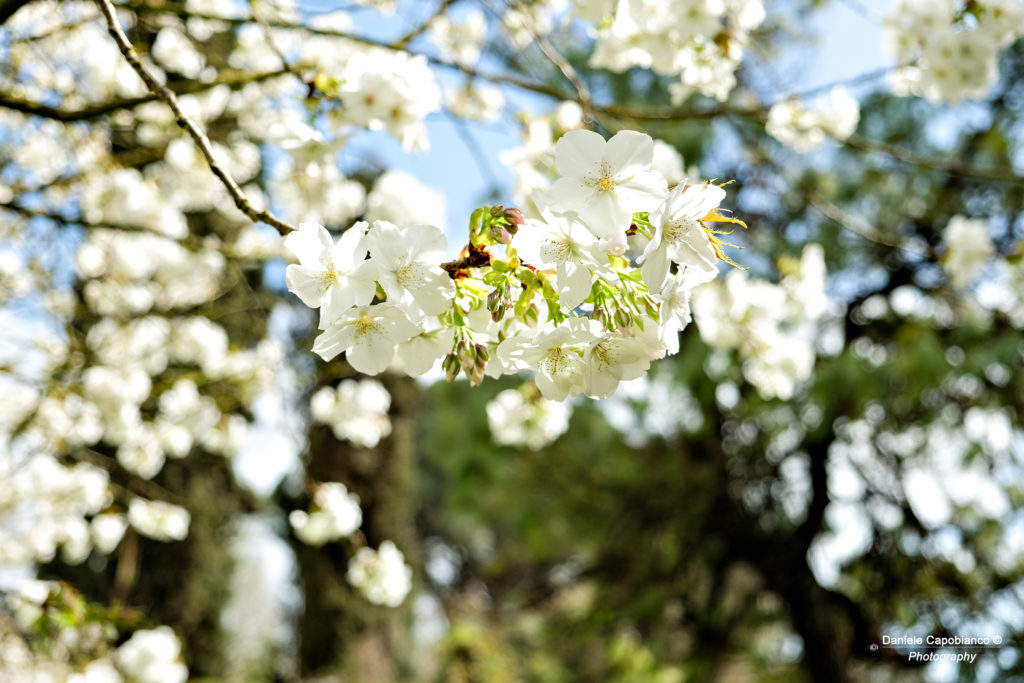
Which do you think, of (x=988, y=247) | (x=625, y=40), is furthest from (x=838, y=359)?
(x=625, y=40)

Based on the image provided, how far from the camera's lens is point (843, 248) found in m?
5.33

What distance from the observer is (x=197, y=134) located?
821 mm

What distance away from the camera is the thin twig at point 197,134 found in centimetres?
79

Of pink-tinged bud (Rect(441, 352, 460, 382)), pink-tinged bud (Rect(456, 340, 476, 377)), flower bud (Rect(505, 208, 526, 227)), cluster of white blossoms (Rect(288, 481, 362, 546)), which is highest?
flower bud (Rect(505, 208, 526, 227))

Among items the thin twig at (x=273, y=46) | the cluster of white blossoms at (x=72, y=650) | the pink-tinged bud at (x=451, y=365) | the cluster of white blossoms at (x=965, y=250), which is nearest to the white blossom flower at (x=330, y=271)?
the pink-tinged bud at (x=451, y=365)

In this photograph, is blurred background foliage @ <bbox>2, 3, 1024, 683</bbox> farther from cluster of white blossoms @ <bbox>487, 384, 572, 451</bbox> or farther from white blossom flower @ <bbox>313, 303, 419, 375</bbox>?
white blossom flower @ <bbox>313, 303, 419, 375</bbox>

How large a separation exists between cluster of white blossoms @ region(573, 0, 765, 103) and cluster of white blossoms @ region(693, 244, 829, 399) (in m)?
0.62

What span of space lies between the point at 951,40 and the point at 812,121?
45cm

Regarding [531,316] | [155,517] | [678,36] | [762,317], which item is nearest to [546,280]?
[531,316]

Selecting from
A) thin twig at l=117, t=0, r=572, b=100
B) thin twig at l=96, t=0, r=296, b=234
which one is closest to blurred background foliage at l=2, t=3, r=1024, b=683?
thin twig at l=117, t=0, r=572, b=100

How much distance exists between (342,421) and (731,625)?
12.8 feet

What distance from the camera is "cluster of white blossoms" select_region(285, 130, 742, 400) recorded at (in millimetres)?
711

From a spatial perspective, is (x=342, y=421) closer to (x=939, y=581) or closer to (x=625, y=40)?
(x=625, y=40)

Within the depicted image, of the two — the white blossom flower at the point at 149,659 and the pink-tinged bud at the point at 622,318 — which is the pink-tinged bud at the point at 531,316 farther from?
the white blossom flower at the point at 149,659
